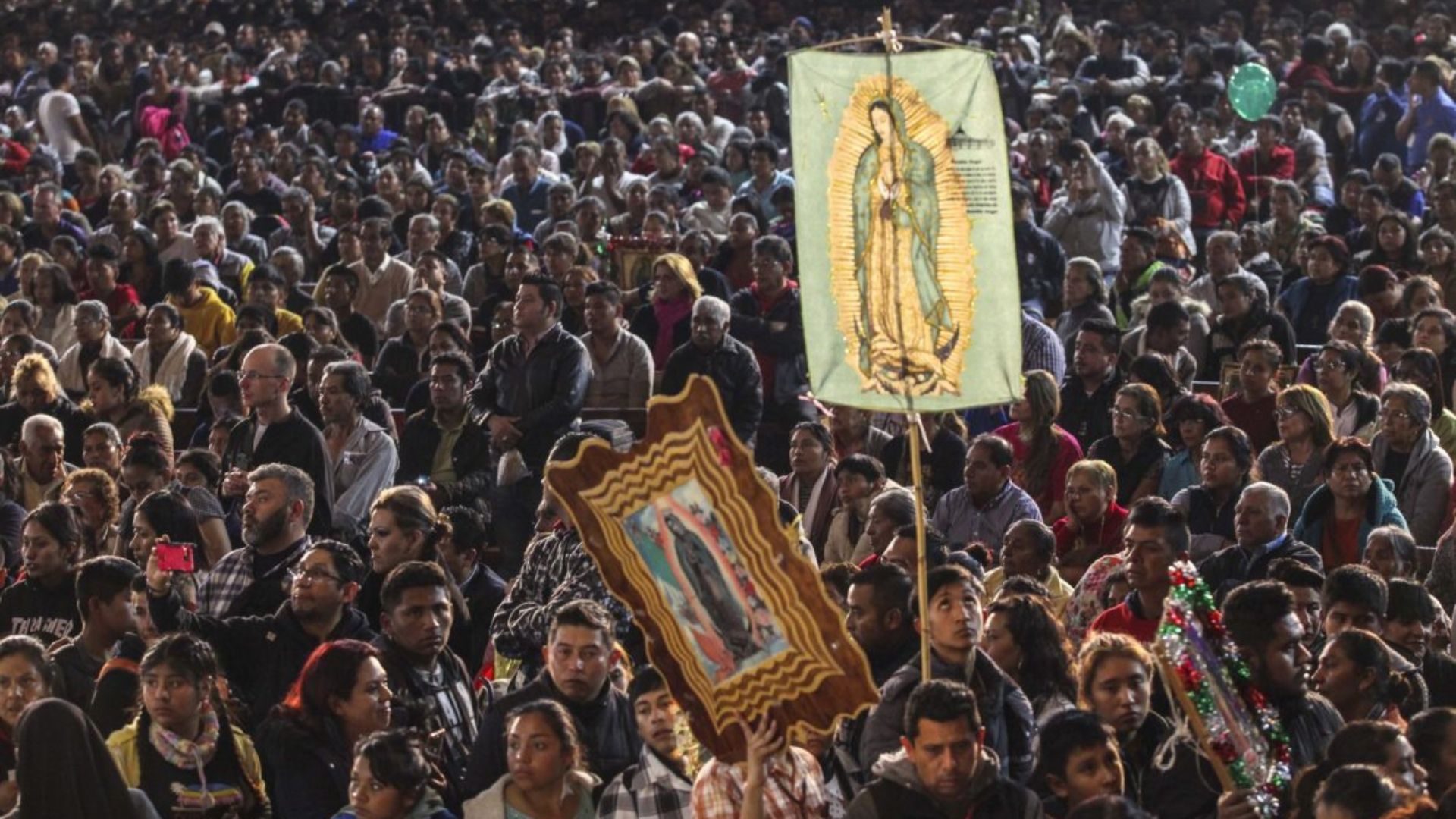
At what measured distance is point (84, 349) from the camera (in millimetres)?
14062

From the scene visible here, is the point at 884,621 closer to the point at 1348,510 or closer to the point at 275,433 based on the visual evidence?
the point at 1348,510

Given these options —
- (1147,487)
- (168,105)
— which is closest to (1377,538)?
(1147,487)

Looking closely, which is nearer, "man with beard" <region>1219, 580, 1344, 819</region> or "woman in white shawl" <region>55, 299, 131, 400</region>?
"man with beard" <region>1219, 580, 1344, 819</region>

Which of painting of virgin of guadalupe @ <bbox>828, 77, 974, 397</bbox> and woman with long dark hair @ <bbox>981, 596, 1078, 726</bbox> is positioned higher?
painting of virgin of guadalupe @ <bbox>828, 77, 974, 397</bbox>

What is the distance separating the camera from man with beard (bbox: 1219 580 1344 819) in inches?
288

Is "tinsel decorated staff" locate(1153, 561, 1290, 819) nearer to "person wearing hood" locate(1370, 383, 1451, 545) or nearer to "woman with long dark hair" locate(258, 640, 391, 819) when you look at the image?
"woman with long dark hair" locate(258, 640, 391, 819)

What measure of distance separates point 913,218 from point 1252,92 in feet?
43.7

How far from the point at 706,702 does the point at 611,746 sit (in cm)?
103

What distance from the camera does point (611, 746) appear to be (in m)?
7.66

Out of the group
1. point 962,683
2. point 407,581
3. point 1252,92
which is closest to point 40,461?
point 407,581

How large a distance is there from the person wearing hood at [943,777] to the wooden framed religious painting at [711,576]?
265mm

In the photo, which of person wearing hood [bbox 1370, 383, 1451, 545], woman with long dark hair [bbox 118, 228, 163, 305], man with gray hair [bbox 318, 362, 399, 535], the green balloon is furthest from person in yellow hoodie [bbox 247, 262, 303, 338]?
the green balloon

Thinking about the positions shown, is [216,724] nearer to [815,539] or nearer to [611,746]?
[611,746]

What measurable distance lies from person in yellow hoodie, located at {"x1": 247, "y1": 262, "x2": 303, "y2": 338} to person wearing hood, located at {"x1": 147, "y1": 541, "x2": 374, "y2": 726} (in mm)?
6444
